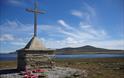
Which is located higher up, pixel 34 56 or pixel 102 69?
pixel 34 56

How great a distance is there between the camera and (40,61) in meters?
22.8

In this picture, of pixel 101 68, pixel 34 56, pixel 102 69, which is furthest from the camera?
pixel 101 68

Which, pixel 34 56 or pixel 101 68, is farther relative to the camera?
pixel 101 68

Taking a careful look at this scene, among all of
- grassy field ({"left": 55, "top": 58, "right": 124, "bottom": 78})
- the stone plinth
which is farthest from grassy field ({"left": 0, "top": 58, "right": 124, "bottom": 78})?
the stone plinth

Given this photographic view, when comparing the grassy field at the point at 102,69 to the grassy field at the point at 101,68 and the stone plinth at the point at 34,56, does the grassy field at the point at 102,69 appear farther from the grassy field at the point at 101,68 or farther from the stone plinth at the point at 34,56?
the stone plinth at the point at 34,56

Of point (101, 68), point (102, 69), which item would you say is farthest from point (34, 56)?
point (101, 68)

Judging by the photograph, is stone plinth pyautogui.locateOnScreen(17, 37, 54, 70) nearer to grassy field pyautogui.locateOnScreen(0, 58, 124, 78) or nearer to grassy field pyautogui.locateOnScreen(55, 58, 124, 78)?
grassy field pyautogui.locateOnScreen(0, 58, 124, 78)

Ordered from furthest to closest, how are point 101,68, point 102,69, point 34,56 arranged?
1. point 101,68
2. point 102,69
3. point 34,56

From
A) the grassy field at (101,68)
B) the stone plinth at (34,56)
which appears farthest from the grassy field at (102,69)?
the stone plinth at (34,56)

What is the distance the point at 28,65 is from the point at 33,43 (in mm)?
2939

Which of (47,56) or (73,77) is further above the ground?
(47,56)

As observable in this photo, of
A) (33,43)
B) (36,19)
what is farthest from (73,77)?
(36,19)

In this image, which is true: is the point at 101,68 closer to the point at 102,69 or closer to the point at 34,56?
the point at 102,69

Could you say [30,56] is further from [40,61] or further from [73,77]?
[73,77]
